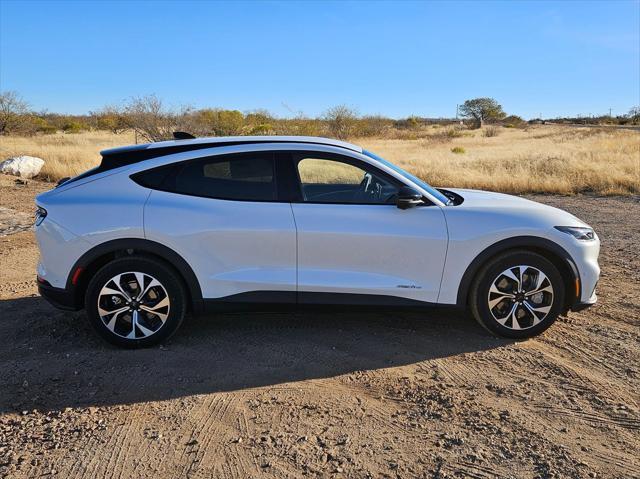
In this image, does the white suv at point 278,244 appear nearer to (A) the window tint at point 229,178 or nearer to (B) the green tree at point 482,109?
(A) the window tint at point 229,178

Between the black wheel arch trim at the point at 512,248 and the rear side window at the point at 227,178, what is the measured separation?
166 centimetres

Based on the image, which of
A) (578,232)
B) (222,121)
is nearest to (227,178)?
(578,232)

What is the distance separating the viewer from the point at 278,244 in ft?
13.5

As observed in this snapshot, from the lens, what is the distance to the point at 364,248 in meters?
4.12

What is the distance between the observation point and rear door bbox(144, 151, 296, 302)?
4094 mm

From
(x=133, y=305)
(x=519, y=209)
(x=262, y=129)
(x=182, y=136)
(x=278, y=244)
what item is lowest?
(x=133, y=305)

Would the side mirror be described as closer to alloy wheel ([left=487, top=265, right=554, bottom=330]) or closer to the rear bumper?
alloy wheel ([left=487, top=265, right=554, bottom=330])

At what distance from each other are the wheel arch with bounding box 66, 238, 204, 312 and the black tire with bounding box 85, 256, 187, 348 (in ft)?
0.20

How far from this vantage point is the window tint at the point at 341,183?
166 inches

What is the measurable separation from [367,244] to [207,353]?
1508 mm

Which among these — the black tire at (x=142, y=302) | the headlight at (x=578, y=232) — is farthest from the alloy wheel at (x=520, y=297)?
the black tire at (x=142, y=302)

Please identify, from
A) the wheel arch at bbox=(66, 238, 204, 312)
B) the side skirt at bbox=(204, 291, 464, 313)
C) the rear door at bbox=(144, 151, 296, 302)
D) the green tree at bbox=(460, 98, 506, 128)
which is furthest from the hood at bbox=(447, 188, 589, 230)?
the green tree at bbox=(460, 98, 506, 128)

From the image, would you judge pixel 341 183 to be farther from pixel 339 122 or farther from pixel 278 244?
pixel 339 122

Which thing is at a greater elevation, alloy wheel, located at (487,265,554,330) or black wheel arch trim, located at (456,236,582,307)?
black wheel arch trim, located at (456,236,582,307)
